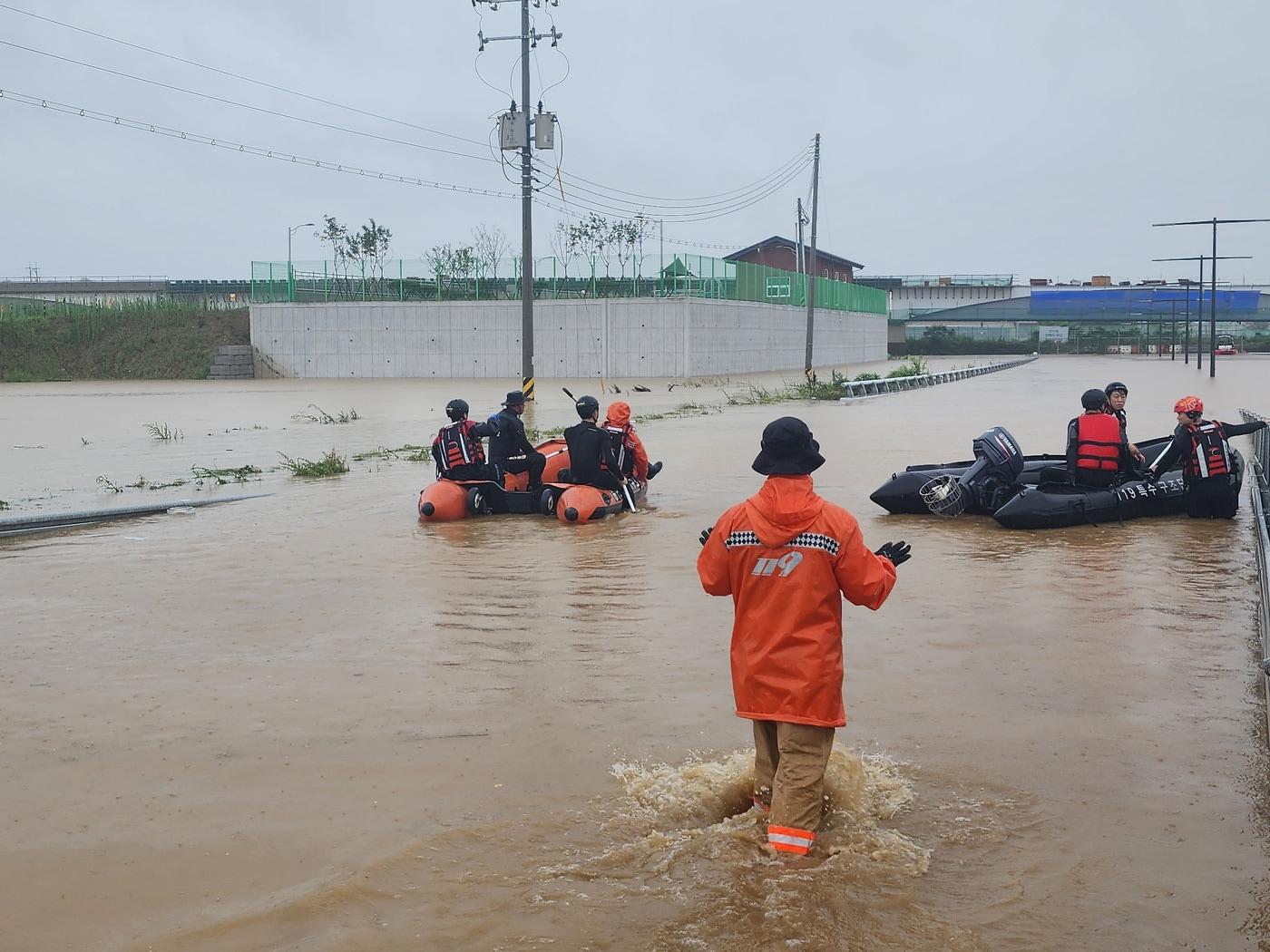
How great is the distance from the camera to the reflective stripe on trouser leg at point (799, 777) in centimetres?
480

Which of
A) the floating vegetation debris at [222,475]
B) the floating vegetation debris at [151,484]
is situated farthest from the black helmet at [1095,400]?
the floating vegetation debris at [151,484]

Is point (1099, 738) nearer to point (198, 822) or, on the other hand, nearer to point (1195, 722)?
point (1195, 722)

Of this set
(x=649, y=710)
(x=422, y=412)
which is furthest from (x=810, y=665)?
(x=422, y=412)

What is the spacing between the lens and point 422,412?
32.3 m

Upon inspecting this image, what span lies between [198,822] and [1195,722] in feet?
16.0

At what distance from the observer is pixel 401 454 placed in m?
20.8

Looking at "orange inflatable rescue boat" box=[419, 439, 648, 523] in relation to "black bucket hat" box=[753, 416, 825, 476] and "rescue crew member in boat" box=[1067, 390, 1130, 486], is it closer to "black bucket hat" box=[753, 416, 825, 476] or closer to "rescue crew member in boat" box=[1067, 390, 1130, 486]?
"rescue crew member in boat" box=[1067, 390, 1130, 486]

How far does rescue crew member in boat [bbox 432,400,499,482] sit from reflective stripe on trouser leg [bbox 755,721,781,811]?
8824 mm

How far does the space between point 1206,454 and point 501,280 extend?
42.9 m

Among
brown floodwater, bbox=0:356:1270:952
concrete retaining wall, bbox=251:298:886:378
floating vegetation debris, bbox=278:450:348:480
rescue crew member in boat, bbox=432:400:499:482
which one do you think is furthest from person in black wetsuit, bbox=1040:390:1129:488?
concrete retaining wall, bbox=251:298:886:378

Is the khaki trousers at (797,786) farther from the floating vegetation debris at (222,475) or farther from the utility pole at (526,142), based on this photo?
the utility pole at (526,142)

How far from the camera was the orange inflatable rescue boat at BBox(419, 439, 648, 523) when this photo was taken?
13.2m

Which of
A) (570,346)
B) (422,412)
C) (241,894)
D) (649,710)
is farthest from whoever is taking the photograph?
(570,346)

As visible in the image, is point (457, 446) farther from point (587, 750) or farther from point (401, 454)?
point (587, 750)
